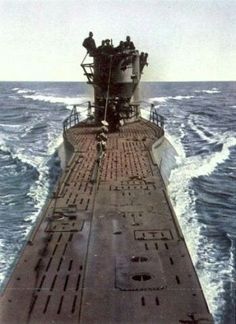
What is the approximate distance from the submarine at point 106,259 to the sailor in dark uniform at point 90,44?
14.4 m

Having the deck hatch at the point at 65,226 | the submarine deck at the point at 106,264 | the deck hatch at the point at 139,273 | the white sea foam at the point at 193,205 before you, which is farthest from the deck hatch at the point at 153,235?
the white sea foam at the point at 193,205

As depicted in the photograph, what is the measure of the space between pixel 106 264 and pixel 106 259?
0.35m

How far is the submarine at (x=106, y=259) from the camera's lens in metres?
9.30

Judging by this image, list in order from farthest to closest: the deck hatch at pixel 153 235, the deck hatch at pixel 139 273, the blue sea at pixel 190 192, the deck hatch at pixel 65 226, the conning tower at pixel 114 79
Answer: the conning tower at pixel 114 79 → the blue sea at pixel 190 192 → the deck hatch at pixel 65 226 → the deck hatch at pixel 153 235 → the deck hatch at pixel 139 273

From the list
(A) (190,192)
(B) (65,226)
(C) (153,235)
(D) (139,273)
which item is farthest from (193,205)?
(D) (139,273)

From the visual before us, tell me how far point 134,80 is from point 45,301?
2973 centimetres

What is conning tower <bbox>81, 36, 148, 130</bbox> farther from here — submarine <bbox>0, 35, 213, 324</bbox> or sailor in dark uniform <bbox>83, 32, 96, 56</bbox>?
submarine <bbox>0, 35, 213, 324</bbox>

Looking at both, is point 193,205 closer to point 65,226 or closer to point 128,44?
point 65,226

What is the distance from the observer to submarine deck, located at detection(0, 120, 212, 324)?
9.28 metres

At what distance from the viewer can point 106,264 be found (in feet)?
38.2

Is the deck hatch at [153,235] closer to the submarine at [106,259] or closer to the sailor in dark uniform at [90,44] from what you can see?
the submarine at [106,259]

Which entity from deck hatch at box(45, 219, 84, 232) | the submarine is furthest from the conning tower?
deck hatch at box(45, 219, 84, 232)

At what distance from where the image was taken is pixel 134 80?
1491 inches

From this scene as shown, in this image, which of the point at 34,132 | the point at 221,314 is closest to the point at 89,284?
the point at 221,314
